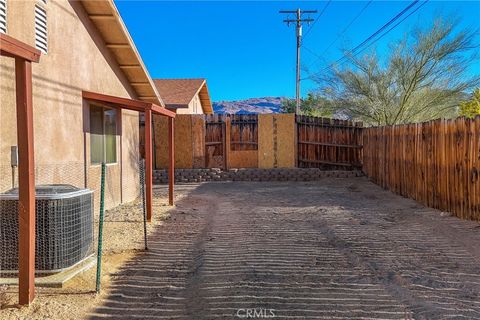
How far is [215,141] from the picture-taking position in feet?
53.8

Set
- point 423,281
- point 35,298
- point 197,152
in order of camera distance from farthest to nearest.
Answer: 1. point 197,152
2. point 423,281
3. point 35,298

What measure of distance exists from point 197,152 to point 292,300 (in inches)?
500

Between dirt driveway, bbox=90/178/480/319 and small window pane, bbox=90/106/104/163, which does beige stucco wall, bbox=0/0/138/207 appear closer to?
small window pane, bbox=90/106/104/163

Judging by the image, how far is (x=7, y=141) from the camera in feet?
17.3

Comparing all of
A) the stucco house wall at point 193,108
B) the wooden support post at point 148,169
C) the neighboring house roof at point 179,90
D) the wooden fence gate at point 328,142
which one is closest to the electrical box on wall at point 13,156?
the wooden support post at point 148,169

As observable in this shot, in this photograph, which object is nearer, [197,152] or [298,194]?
[298,194]

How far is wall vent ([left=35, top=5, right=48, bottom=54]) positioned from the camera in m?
6.27

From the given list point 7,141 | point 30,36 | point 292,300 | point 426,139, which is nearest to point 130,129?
point 30,36

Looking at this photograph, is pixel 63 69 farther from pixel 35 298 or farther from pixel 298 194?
pixel 298 194

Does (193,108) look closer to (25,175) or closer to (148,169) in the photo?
(148,169)

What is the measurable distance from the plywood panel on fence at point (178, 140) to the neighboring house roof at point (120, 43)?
4840 millimetres

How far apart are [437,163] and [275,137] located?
8.24 meters

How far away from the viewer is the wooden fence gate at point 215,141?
53.7 ft

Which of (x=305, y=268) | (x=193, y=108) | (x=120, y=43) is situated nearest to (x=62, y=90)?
(x=120, y=43)
